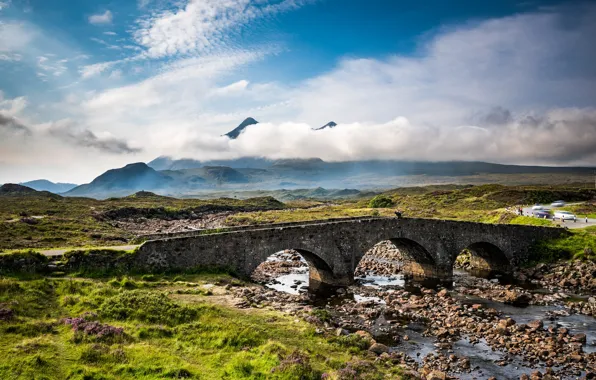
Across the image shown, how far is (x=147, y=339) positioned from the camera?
15945mm

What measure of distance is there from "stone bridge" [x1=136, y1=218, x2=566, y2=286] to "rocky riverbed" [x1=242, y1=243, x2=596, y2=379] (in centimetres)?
247

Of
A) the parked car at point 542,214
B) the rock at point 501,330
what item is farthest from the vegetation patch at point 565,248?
the rock at point 501,330

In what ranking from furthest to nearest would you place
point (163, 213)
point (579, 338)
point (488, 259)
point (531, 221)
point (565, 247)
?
1. point (163, 213)
2. point (531, 221)
3. point (488, 259)
4. point (565, 247)
5. point (579, 338)

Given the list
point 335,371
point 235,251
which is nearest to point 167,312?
point 335,371

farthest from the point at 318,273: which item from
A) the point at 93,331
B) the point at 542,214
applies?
the point at 542,214

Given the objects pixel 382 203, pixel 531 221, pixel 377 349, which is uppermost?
pixel 531 221

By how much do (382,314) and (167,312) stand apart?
47.2 feet

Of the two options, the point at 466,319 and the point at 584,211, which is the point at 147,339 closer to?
the point at 466,319

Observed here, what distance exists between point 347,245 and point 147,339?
21.5 metres

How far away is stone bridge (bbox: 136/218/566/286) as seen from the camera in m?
27.6

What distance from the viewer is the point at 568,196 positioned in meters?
97.5

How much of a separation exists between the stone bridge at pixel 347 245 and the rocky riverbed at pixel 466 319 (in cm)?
247

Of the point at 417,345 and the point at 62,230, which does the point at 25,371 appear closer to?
the point at 417,345

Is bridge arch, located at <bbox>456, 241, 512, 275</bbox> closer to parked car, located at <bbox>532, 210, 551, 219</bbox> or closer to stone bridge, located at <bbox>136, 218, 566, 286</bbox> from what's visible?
stone bridge, located at <bbox>136, 218, 566, 286</bbox>
